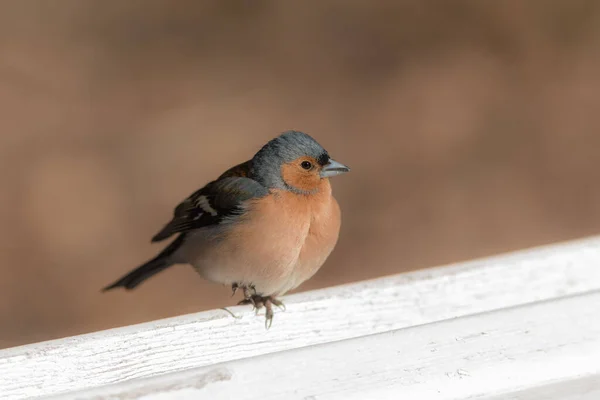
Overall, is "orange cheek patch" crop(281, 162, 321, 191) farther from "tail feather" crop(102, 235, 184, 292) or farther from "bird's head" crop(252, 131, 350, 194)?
"tail feather" crop(102, 235, 184, 292)

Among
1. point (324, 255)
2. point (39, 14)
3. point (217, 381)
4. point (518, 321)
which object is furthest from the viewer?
point (39, 14)

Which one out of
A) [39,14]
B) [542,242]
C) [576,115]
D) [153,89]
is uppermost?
[39,14]

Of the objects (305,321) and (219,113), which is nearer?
(305,321)

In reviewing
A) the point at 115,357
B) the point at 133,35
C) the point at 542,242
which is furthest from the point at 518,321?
the point at 133,35

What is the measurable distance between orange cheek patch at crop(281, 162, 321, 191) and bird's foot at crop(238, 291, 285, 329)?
48 cm

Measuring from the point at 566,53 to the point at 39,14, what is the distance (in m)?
3.88

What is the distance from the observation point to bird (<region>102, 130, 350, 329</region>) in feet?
12.6

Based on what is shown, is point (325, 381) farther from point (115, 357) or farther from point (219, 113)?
point (219, 113)

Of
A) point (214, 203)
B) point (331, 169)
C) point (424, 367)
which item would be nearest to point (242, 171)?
point (214, 203)

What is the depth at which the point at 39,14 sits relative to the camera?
7012 millimetres

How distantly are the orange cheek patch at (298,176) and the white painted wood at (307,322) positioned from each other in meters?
0.53

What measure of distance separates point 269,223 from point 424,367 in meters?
0.99

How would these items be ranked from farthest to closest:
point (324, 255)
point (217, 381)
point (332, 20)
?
point (332, 20) < point (324, 255) < point (217, 381)

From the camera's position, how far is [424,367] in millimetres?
3096
